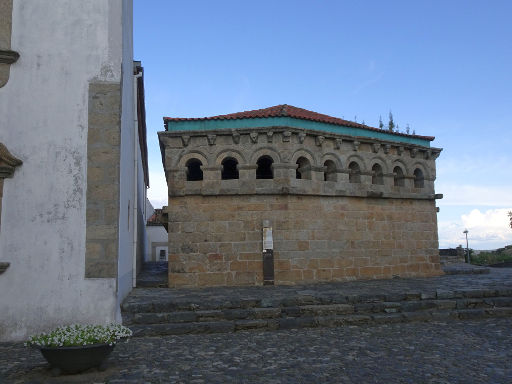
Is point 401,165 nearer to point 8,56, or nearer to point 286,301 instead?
point 286,301

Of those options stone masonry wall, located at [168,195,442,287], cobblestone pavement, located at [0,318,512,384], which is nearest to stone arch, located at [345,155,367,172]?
stone masonry wall, located at [168,195,442,287]

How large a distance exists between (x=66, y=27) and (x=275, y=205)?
20.6 feet

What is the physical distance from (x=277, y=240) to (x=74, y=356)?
683 cm

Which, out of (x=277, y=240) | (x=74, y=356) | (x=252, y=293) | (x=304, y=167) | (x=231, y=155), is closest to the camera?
(x=74, y=356)

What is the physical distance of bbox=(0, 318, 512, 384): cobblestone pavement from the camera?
4.60m

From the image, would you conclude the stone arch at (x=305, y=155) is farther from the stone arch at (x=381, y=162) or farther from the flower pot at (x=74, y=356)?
the flower pot at (x=74, y=356)

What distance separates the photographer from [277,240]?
1092 centimetres

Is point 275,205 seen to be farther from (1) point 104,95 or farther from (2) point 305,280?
(1) point 104,95

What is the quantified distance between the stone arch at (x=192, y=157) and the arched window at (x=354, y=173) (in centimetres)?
427

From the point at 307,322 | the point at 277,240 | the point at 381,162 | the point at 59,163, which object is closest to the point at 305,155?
the point at 277,240

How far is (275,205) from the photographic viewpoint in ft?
36.3

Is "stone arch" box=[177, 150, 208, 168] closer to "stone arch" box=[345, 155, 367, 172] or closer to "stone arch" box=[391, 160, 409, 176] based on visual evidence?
"stone arch" box=[345, 155, 367, 172]

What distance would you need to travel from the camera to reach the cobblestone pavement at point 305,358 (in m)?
4.60

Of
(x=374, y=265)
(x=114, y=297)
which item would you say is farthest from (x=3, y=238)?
(x=374, y=265)
